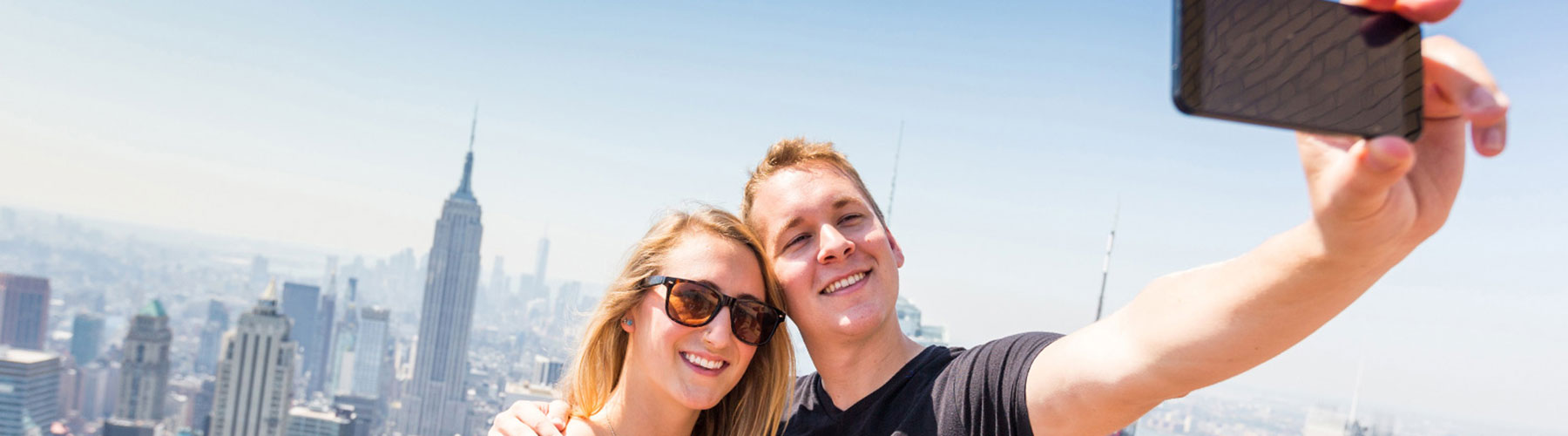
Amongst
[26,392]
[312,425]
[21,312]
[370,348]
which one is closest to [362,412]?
[312,425]

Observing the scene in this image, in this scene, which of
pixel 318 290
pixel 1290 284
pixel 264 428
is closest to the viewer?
pixel 1290 284

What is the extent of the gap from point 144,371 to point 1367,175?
119988 millimetres

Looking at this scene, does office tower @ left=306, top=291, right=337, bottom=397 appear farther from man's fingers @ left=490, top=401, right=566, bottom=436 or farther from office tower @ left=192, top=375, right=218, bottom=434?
man's fingers @ left=490, top=401, right=566, bottom=436

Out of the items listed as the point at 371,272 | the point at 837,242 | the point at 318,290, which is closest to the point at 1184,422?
the point at 837,242

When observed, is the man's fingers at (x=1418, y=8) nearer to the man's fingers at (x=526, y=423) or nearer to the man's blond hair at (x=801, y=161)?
the man's blond hair at (x=801, y=161)

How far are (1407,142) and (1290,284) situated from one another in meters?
0.35

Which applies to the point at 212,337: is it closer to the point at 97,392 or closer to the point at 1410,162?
the point at 97,392

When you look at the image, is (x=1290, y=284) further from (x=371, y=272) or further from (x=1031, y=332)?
(x=371, y=272)

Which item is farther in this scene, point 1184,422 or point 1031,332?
point 1184,422

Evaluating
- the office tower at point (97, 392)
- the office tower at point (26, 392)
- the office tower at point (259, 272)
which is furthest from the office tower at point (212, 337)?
the office tower at point (26, 392)

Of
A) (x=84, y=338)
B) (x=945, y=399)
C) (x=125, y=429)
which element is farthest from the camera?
(x=84, y=338)

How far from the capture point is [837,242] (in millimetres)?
2955

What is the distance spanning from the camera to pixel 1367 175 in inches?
47.6

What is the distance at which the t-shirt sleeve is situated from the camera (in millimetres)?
2273
